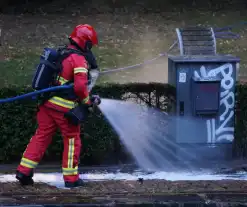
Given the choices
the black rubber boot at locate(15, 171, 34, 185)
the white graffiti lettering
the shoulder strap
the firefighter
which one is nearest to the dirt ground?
the black rubber boot at locate(15, 171, 34, 185)

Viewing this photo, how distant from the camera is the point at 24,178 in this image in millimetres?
6188

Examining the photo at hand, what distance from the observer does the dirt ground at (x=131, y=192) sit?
5.81 meters

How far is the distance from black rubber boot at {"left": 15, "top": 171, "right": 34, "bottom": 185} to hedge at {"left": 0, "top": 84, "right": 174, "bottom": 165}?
95cm

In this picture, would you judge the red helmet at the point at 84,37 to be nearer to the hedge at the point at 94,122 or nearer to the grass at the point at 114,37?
the hedge at the point at 94,122

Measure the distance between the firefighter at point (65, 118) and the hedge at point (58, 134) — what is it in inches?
34.9

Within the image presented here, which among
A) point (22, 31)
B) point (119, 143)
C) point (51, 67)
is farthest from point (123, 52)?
point (51, 67)

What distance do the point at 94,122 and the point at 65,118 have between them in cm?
113

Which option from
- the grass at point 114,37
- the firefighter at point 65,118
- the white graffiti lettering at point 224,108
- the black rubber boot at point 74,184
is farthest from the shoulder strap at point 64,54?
the grass at point 114,37

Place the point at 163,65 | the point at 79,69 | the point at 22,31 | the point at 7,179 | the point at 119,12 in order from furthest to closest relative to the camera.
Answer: the point at 119,12 < the point at 22,31 < the point at 163,65 < the point at 7,179 < the point at 79,69

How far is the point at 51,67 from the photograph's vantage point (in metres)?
5.95

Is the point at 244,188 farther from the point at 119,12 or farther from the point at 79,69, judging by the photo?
the point at 119,12

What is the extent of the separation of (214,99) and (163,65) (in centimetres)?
758

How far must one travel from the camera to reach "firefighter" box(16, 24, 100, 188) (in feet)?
19.6

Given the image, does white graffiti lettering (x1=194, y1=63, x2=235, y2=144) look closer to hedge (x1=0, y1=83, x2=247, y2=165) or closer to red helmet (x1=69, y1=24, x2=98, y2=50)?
hedge (x1=0, y1=83, x2=247, y2=165)
